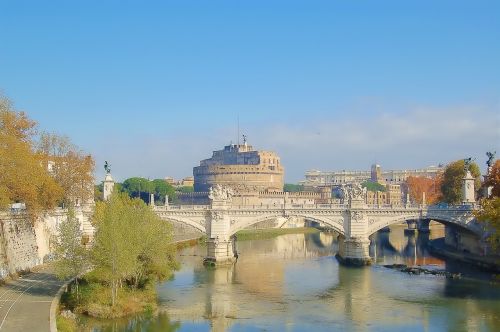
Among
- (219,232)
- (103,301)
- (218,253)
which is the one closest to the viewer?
(103,301)

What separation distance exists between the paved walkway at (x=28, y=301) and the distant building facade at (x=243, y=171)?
7282 centimetres

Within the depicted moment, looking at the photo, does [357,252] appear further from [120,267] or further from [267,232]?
[267,232]

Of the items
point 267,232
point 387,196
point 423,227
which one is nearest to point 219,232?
point 267,232

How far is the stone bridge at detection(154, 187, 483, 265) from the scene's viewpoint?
48.9 m

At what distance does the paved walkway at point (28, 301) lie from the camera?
23703 mm

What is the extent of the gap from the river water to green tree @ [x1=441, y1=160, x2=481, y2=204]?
391 inches

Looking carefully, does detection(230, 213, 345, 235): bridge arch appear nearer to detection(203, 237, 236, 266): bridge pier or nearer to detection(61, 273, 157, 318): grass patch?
detection(203, 237, 236, 266): bridge pier

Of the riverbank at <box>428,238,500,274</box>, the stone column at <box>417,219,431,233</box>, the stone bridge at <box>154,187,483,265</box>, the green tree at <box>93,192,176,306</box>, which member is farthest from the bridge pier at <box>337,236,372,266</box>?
the stone column at <box>417,219,431,233</box>

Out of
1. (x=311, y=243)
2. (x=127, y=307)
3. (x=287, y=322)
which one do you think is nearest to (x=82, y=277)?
(x=127, y=307)

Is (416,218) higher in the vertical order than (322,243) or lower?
higher

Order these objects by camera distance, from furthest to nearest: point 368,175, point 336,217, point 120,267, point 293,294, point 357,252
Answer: point 368,175 → point 336,217 → point 357,252 → point 293,294 → point 120,267

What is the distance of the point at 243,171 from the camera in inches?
4503

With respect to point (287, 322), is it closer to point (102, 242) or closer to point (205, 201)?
point (102, 242)

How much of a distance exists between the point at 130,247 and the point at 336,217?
2261 cm
